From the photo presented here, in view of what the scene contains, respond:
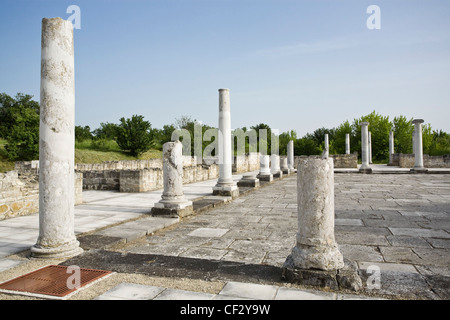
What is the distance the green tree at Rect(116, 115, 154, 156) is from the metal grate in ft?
107

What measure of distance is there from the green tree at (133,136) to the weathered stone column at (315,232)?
109 feet

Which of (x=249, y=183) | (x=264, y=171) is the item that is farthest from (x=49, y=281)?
(x=264, y=171)

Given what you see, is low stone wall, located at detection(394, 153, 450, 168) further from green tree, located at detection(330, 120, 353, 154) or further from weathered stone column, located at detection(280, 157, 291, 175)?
green tree, located at detection(330, 120, 353, 154)

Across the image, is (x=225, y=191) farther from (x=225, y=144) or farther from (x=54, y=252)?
(x=54, y=252)

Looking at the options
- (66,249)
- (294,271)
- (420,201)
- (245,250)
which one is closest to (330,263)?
(294,271)

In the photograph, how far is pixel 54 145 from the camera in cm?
403

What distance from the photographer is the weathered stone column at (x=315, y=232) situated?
3.23 metres

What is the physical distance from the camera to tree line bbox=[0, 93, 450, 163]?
27047 millimetres
